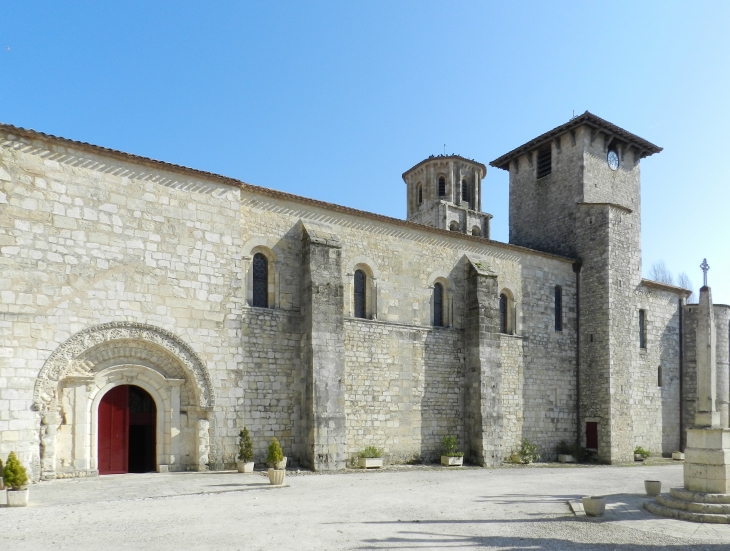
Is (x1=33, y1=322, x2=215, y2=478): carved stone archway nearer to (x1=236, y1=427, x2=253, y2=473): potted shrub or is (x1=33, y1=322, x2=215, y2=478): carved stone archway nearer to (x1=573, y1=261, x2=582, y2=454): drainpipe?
(x1=236, y1=427, x2=253, y2=473): potted shrub

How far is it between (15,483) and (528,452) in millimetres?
17670

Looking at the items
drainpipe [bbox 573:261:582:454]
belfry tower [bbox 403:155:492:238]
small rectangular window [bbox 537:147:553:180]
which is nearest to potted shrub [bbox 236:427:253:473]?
drainpipe [bbox 573:261:582:454]

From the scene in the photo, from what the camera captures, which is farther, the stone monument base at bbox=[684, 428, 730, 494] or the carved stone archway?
the carved stone archway

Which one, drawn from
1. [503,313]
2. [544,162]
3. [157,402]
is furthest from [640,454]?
[157,402]

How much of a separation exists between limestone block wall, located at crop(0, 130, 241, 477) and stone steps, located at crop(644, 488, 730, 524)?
10.7 meters

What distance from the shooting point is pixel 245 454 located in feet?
54.6

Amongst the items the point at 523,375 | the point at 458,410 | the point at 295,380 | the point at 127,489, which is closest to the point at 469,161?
the point at 523,375

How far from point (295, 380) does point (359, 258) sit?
4.62 meters

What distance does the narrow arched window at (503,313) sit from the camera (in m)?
24.3

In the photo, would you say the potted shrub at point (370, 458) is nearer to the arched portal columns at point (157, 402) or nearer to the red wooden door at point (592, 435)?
the arched portal columns at point (157, 402)

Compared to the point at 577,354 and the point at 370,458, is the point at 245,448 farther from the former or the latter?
the point at 577,354

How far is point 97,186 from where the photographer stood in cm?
1562

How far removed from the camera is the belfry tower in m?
37.8

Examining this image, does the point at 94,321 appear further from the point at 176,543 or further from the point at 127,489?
the point at 176,543
